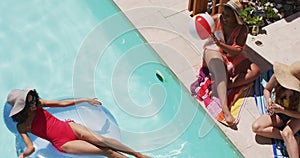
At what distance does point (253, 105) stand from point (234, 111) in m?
0.23

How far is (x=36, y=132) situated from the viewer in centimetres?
425

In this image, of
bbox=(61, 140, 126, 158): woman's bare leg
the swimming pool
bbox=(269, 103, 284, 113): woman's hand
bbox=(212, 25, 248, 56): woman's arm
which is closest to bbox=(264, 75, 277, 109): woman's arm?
bbox=(269, 103, 284, 113): woman's hand

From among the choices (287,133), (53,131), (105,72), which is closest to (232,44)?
(287,133)


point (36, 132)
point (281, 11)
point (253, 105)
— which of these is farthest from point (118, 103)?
point (281, 11)

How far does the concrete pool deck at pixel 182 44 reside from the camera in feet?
15.4

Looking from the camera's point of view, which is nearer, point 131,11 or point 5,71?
point 5,71

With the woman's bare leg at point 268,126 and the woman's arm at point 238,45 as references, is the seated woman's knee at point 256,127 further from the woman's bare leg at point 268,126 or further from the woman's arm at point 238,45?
the woman's arm at point 238,45

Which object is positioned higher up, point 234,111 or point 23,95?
point 23,95

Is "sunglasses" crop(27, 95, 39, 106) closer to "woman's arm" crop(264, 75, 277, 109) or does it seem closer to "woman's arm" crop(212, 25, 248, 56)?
"woman's arm" crop(212, 25, 248, 56)

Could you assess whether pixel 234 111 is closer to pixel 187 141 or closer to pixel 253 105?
pixel 253 105

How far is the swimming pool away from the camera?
186 inches

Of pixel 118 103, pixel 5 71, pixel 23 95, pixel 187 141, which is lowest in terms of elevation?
pixel 187 141

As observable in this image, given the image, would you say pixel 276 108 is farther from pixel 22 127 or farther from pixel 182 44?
pixel 22 127

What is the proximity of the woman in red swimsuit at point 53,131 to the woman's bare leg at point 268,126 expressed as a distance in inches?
48.3
